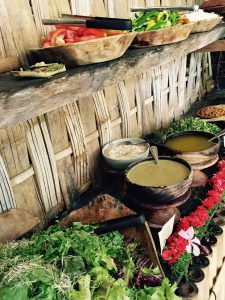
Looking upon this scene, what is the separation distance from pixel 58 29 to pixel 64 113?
0.95 meters

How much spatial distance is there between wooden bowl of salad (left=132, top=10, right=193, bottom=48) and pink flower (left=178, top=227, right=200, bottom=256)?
4.86 ft

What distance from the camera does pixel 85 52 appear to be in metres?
1.99

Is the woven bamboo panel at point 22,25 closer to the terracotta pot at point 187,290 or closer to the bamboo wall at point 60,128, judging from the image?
the bamboo wall at point 60,128

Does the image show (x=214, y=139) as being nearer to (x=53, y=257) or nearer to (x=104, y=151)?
(x=104, y=151)

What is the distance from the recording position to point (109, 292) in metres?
1.88

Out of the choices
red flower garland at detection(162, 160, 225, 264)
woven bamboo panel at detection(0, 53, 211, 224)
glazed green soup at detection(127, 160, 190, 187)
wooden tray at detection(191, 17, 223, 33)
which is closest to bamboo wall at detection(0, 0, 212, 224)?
woven bamboo panel at detection(0, 53, 211, 224)

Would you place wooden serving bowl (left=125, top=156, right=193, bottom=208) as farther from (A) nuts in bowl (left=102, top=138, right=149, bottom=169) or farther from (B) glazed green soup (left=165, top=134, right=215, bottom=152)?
(B) glazed green soup (left=165, top=134, right=215, bottom=152)

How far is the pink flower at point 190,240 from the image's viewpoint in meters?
2.57

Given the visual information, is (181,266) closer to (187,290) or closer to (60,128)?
(187,290)

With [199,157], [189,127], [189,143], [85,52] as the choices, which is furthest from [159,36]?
[189,127]

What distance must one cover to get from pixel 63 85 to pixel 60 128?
3.93 ft

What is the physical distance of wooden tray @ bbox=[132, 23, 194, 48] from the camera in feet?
8.46

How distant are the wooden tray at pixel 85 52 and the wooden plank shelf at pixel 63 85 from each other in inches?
1.9

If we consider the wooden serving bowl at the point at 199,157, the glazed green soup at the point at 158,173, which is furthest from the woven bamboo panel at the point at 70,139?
the wooden serving bowl at the point at 199,157
